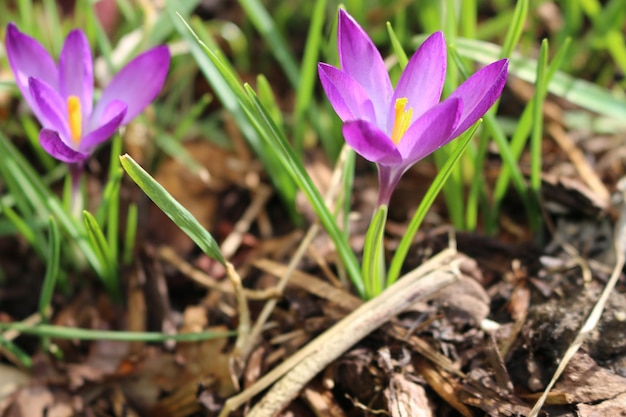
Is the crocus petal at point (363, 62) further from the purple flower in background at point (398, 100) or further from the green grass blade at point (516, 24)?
the green grass blade at point (516, 24)

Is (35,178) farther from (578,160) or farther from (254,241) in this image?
(578,160)

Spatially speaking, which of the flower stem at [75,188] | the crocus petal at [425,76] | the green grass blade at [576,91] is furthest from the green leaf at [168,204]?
the green grass blade at [576,91]

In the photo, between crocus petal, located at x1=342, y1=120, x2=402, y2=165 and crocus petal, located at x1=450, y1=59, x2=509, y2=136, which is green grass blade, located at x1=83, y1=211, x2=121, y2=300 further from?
crocus petal, located at x1=450, y1=59, x2=509, y2=136

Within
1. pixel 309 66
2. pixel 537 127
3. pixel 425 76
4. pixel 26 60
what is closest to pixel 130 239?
pixel 26 60

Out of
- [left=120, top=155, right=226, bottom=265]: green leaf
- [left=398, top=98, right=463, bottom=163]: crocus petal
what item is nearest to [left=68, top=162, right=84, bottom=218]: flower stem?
[left=120, top=155, right=226, bottom=265]: green leaf

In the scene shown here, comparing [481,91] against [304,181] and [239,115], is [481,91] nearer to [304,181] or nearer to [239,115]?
[304,181]

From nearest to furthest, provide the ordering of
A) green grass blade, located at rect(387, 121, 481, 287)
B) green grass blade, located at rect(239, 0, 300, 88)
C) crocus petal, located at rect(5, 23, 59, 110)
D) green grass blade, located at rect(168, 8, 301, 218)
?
green grass blade, located at rect(387, 121, 481, 287) → crocus petal, located at rect(5, 23, 59, 110) → green grass blade, located at rect(168, 8, 301, 218) → green grass blade, located at rect(239, 0, 300, 88)
